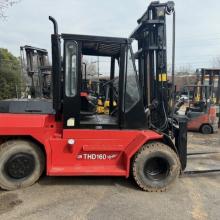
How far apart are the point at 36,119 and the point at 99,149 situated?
3.93ft

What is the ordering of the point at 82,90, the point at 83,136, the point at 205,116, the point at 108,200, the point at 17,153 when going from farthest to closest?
the point at 205,116
the point at 82,90
the point at 83,136
the point at 17,153
the point at 108,200

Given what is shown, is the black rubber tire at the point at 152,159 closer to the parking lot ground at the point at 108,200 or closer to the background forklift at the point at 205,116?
the parking lot ground at the point at 108,200

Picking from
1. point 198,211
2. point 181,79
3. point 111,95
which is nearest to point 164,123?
point 111,95

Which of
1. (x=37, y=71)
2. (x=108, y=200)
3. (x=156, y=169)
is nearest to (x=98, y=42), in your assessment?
(x=156, y=169)

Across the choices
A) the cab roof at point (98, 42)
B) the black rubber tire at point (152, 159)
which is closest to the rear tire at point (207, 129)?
the black rubber tire at point (152, 159)

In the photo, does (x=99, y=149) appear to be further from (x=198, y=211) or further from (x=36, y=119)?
(x=198, y=211)

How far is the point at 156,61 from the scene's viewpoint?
5.44 meters

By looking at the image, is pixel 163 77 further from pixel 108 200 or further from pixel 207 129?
pixel 207 129

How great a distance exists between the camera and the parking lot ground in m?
4.07

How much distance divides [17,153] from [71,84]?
1.45 m

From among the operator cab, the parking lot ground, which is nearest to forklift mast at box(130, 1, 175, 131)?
the operator cab

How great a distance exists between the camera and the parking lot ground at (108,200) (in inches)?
160

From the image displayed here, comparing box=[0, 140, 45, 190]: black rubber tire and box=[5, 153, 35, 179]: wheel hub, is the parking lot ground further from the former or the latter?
box=[5, 153, 35, 179]: wheel hub

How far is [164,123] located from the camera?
5488 millimetres
